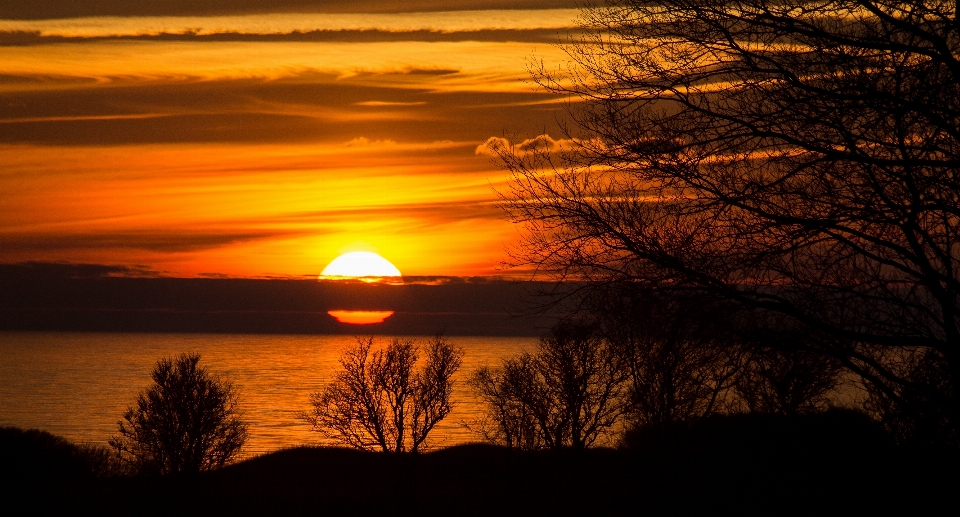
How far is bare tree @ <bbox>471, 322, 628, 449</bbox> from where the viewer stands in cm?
5791

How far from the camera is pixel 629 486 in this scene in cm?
1086

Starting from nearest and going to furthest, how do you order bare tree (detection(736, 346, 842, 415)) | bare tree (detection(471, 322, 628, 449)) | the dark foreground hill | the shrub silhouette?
1. bare tree (detection(736, 346, 842, 415))
2. the dark foreground hill
3. the shrub silhouette
4. bare tree (detection(471, 322, 628, 449))

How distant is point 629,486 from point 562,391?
161 feet

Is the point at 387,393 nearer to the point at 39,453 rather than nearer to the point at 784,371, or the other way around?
the point at 39,453

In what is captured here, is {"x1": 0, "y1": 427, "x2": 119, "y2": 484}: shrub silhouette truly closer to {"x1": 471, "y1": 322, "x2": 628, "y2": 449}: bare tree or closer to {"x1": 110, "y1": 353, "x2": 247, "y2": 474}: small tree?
{"x1": 110, "y1": 353, "x2": 247, "y2": 474}: small tree

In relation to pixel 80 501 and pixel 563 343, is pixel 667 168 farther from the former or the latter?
pixel 563 343

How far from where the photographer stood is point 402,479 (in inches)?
575

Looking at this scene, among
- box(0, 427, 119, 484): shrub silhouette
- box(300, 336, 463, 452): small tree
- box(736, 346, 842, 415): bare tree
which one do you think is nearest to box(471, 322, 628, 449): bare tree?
box(300, 336, 463, 452): small tree

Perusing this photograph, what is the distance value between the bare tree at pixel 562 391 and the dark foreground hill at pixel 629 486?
132 ft

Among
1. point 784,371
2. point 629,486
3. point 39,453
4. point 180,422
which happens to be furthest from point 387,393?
point 629,486

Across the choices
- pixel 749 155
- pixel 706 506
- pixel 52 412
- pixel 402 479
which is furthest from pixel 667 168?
pixel 52 412

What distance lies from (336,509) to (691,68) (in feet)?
22.2

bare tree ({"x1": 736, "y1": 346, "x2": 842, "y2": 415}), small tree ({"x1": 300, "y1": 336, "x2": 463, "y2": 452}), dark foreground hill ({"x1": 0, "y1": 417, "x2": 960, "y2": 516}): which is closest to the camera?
bare tree ({"x1": 736, "y1": 346, "x2": 842, "y2": 415})

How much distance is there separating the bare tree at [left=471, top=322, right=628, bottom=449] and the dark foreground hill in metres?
40.2
